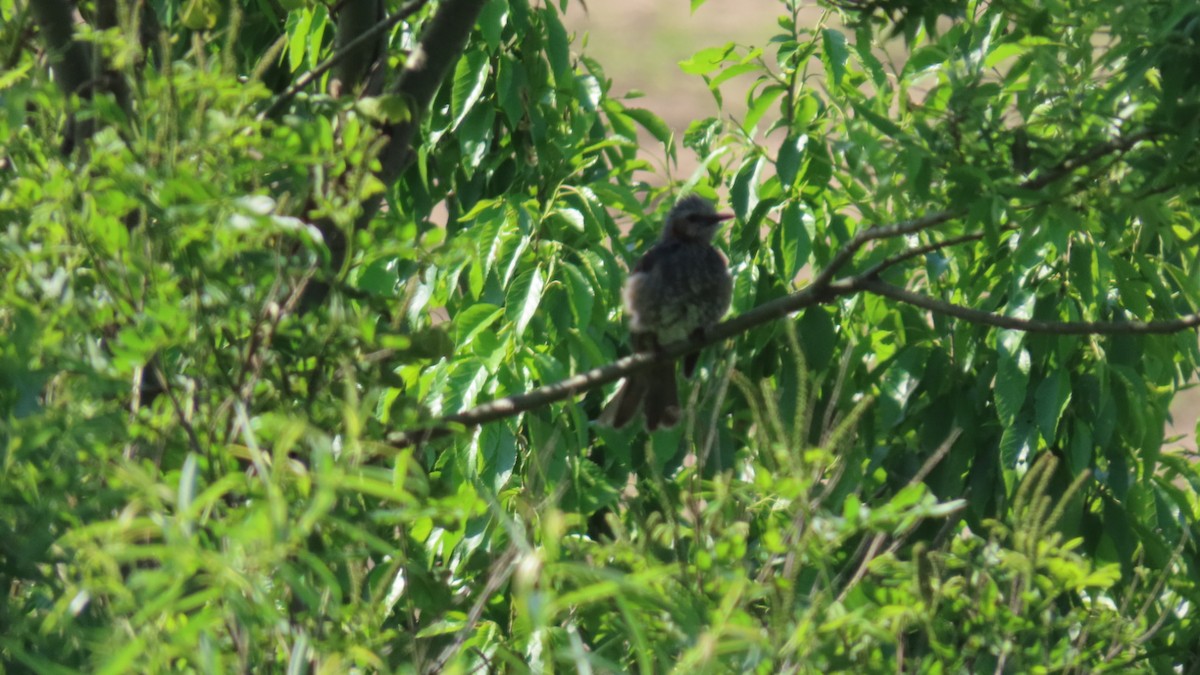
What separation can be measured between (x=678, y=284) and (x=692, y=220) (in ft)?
0.83

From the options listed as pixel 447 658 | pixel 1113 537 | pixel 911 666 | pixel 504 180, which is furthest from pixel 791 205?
pixel 447 658

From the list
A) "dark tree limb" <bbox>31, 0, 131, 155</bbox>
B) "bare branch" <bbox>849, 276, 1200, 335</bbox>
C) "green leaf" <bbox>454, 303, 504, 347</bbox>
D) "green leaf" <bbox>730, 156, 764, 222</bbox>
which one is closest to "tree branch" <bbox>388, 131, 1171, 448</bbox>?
"bare branch" <bbox>849, 276, 1200, 335</bbox>

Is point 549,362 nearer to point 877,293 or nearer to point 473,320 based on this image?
point 473,320

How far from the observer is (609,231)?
487 cm

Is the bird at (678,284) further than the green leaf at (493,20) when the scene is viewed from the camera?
Yes

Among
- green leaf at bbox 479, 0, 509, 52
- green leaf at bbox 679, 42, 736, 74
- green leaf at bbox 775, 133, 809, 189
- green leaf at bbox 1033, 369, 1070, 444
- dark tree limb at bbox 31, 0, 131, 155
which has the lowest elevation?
green leaf at bbox 1033, 369, 1070, 444

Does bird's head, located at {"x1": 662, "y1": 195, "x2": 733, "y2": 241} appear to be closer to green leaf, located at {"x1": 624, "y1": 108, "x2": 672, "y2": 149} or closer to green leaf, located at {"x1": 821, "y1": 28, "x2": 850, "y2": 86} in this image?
green leaf, located at {"x1": 624, "y1": 108, "x2": 672, "y2": 149}

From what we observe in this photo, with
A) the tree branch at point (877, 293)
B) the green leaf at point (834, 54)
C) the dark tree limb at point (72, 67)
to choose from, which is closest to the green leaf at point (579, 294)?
the tree branch at point (877, 293)

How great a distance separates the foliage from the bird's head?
119 millimetres

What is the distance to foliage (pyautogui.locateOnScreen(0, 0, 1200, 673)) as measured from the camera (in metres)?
1.85

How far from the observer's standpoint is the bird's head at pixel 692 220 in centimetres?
528

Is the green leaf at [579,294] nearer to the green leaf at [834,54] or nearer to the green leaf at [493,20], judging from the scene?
the green leaf at [493,20]

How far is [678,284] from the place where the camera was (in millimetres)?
5387

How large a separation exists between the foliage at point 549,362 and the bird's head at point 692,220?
119mm
